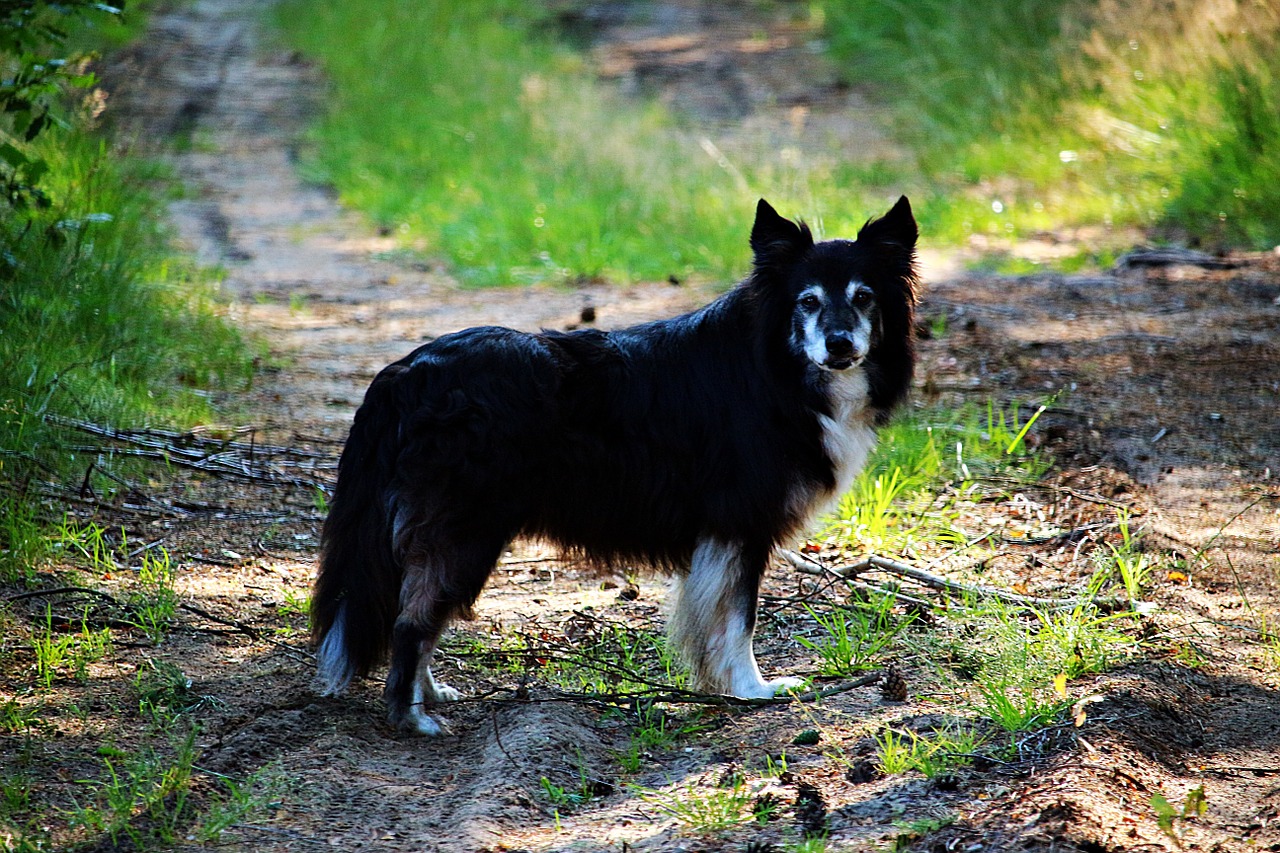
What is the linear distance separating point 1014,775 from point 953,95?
36.0 feet

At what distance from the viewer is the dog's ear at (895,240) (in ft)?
14.3

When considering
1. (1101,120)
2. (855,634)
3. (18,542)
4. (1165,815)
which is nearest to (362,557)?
(18,542)

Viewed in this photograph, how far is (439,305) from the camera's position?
9102 mm

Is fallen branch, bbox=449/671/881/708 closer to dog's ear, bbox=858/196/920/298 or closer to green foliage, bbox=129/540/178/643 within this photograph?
green foliage, bbox=129/540/178/643

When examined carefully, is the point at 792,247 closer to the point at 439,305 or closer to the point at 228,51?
the point at 439,305

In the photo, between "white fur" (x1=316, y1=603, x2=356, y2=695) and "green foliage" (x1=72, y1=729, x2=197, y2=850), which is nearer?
"green foliage" (x1=72, y1=729, x2=197, y2=850)

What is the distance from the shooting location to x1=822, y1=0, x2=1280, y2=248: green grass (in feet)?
30.8

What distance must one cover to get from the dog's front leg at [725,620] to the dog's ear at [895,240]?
1161 millimetres

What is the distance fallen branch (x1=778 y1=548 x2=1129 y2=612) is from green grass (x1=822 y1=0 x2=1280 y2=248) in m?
5.54

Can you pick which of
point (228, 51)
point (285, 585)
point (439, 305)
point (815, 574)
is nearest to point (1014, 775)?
point (815, 574)

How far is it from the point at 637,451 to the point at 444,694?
1113 millimetres

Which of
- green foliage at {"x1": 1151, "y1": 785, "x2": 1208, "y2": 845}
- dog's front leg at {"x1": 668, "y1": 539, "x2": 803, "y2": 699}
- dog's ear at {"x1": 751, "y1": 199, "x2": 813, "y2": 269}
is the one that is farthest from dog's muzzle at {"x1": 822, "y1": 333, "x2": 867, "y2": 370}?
green foliage at {"x1": 1151, "y1": 785, "x2": 1208, "y2": 845}

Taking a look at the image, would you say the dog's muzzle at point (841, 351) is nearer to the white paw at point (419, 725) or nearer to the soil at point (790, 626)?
the soil at point (790, 626)

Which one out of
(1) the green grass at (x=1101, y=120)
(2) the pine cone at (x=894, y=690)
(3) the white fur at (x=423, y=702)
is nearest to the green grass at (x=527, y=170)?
(1) the green grass at (x=1101, y=120)
